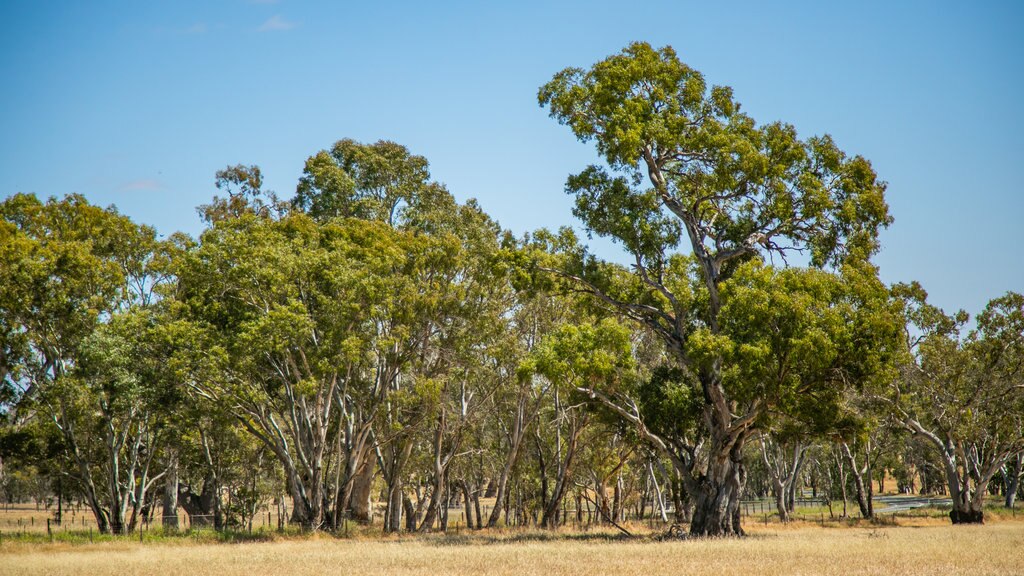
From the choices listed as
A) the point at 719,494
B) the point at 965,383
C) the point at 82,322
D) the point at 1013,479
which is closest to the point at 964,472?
the point at 965,383

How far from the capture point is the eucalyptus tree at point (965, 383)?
3938cm

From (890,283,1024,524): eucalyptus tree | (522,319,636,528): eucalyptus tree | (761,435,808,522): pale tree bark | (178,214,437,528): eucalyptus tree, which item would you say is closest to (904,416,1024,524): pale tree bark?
(890,283,1024,524): eucalyptus tree

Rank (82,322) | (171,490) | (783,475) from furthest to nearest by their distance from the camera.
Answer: (783,475) < (171,490) < (82,322)

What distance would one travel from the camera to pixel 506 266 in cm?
2994

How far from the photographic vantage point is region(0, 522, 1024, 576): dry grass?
18.6 metres

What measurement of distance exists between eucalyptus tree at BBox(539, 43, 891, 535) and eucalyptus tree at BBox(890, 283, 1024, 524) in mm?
13270

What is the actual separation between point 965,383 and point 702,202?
65.9 feet

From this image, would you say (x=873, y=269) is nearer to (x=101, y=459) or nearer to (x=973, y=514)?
(x=973, y=514)

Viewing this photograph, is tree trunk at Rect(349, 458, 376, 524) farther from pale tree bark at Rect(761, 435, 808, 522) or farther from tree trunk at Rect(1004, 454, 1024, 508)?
tree trunk at Rect(1004, 454, 1024, 508)

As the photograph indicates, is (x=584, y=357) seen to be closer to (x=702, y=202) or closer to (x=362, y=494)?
(x=702, y=202)

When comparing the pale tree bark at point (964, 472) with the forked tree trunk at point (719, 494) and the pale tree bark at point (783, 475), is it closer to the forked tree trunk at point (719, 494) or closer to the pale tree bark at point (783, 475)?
the pale tree bark at point (783, 475)

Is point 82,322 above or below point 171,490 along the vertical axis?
above

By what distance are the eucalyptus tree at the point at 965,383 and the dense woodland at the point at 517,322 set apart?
0.43ft

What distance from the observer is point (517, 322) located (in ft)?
139
